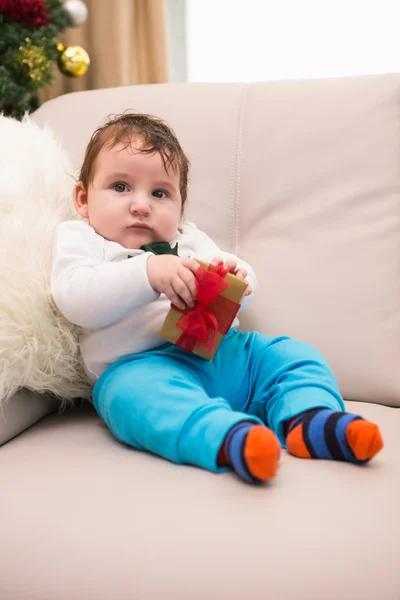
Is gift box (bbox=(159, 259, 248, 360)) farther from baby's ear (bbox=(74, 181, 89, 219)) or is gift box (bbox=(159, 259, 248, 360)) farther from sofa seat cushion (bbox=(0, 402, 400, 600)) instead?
baby's ear (bbox=(74, 181, 89, 219))

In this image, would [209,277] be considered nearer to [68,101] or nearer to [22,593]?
[22,593]

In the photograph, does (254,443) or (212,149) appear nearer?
(254,443)

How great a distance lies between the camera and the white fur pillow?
89cm

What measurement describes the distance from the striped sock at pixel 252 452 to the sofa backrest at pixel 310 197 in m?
0.47

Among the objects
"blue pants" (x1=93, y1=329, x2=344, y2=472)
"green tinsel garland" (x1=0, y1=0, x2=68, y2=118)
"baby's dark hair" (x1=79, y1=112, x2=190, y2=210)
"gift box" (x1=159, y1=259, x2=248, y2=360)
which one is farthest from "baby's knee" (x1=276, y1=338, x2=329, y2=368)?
"green tinsel garland" (x1=0, y1=0, x2=68, y2=118)

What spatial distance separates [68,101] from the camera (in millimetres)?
1444

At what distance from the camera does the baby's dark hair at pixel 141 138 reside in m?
1.08

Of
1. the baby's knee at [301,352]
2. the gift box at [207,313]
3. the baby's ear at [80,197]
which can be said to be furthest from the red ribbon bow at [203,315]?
the baby's ear at [80,197]

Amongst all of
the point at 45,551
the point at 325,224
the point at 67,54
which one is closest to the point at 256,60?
the point at 67,54

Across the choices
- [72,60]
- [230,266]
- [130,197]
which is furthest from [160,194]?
[72,60]

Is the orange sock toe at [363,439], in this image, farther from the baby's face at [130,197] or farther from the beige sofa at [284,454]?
the baby's face at [130,197]

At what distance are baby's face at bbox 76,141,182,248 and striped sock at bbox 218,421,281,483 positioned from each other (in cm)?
47

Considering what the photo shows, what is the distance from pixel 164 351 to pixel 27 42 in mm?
1243

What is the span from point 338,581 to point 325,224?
2.53ft
